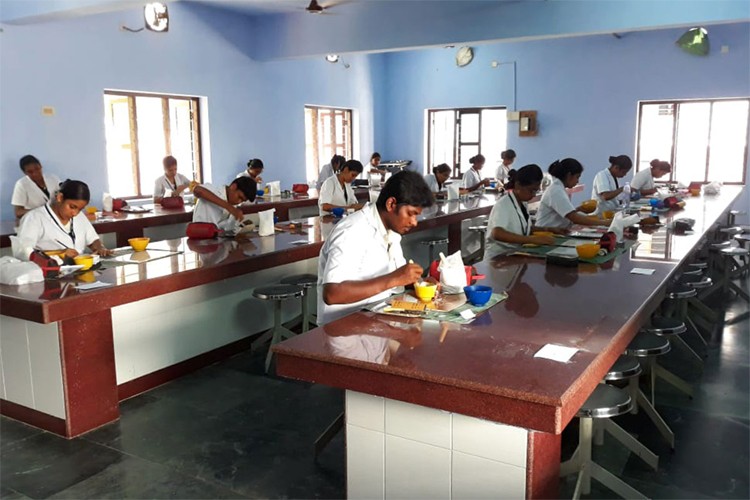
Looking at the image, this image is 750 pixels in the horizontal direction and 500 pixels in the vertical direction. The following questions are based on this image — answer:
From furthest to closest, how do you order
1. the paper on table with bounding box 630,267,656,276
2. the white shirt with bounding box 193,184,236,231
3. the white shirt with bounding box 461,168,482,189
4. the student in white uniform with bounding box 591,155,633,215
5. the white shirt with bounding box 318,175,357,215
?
the white shirt with bounding box 461,168,482,189 → the white shirt with bounding box 318,175,357,215 → the student in white uniform with bounding box 591,155,633,215 → the white shirt with bounding box 193,184,236,231 → the paper on table with bounding box 630,267,656,276

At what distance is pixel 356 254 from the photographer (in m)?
2.63

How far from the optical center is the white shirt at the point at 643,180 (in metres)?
7.82

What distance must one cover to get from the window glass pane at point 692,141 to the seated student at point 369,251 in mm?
9308

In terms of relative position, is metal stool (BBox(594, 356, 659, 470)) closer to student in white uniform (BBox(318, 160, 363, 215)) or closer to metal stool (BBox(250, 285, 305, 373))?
metal stool (BBox(250, 285, 305, 373))

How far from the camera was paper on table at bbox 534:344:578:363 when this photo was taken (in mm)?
2021

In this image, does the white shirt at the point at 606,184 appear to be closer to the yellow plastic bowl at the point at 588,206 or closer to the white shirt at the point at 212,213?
the yellow plastic bowl at the point at 588,206

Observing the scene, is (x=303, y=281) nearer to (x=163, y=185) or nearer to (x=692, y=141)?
(x=163, y=185)

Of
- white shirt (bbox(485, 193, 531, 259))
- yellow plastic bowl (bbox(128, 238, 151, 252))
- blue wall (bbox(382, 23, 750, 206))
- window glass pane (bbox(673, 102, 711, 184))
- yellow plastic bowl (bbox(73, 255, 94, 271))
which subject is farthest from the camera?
window glass pane (bbox(673, 102, 711, 184))

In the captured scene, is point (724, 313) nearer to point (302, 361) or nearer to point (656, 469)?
point (656, 469)

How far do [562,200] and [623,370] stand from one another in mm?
2355

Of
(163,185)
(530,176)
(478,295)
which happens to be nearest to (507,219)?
(530,176)

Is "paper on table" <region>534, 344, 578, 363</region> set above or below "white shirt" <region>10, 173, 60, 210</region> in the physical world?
below

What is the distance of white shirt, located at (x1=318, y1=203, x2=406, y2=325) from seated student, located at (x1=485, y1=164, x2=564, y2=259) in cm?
137

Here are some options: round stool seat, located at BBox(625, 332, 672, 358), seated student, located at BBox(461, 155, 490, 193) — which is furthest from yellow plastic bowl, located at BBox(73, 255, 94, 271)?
seated student, located at BBox(461, 155, 490, 193)
